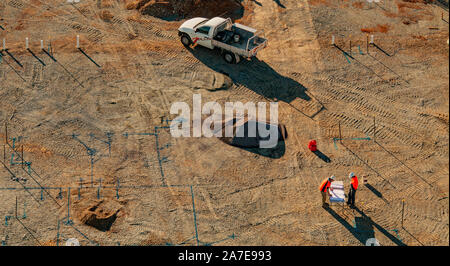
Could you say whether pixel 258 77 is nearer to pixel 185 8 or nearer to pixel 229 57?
pixel 229 57

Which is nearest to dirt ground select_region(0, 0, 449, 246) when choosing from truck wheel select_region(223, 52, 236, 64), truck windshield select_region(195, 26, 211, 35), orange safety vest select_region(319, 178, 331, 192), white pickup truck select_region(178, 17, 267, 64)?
truck wheel select_region(223, 52, 236, 64)

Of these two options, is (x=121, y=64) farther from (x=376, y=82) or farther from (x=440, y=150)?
(x=440, y=150)

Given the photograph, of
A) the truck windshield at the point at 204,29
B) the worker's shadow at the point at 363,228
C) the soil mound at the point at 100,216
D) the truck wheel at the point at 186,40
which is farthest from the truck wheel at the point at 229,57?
the soil mound at the point at 100,216

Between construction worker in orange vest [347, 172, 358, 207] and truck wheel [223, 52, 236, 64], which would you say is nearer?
construction worker in orange vest [347, 172, 358, 207]

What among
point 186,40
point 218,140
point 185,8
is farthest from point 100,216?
point 185,8

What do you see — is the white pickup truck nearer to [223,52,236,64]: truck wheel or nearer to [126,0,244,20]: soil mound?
[223,52,236,64]: truck wheel

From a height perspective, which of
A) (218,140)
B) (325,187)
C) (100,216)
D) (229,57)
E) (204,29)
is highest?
(204,29)
